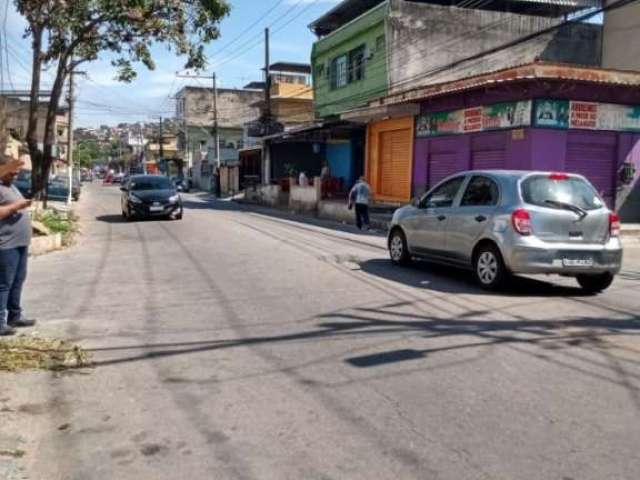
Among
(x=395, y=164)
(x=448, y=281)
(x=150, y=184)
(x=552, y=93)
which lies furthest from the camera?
(x=395, y=164)

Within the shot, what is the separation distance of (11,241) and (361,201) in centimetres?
1501

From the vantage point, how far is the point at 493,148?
20.4 meters

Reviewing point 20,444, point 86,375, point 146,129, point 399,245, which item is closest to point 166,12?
point 399,245

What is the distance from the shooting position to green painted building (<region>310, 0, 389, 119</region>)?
3170cm

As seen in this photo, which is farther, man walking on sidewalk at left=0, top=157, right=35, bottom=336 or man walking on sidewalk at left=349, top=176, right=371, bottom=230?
man walking on sidewalk at left=349, top=176, right=371, bottom=230

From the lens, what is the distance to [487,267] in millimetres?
9617

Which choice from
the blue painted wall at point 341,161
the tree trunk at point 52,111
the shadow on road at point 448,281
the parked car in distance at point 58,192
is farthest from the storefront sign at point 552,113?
the parked car in distance at point 58,192

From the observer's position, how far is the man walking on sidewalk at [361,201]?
69.5 feet

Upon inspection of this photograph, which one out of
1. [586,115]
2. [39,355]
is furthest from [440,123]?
[39,355]

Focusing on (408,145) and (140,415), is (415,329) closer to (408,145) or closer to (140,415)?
(140,415)

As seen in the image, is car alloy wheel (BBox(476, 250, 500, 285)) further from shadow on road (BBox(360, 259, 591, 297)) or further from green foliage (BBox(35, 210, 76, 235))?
green foliage (BBox(35, 210, 76, 235))

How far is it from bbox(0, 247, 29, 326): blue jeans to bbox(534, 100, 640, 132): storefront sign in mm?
14986

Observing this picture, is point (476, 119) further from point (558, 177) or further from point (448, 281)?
point (558, 177)

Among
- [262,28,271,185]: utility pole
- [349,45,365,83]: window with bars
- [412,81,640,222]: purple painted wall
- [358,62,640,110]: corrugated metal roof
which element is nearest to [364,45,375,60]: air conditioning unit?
[349,45,365,83]: window with bars
